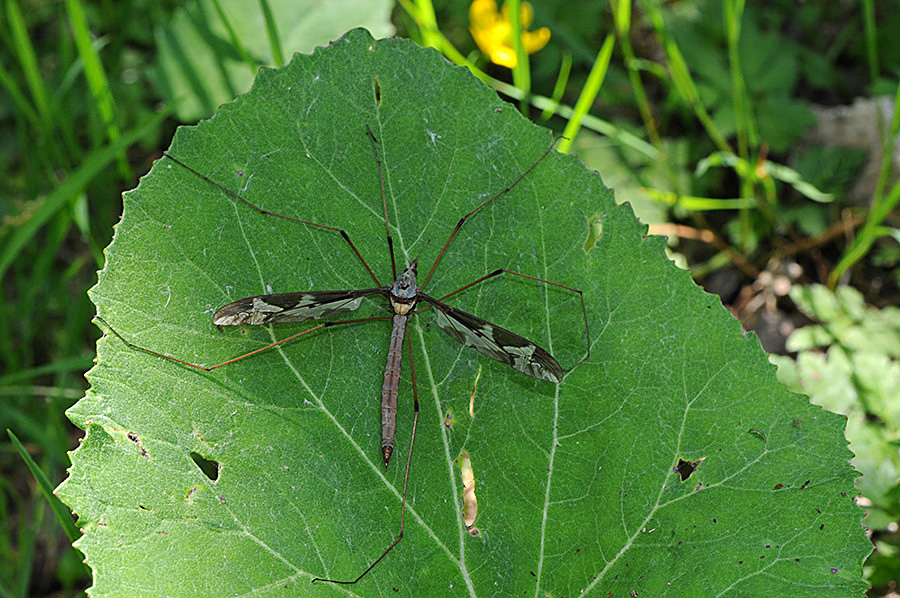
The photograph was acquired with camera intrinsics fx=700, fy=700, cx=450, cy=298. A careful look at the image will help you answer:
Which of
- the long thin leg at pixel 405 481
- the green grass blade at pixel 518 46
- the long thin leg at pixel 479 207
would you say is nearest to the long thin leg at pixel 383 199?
the long thin leg at pixel 479 207

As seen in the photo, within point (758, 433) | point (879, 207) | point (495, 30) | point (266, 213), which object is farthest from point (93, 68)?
point (879, 207)

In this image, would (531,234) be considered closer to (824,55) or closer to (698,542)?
(698,542)

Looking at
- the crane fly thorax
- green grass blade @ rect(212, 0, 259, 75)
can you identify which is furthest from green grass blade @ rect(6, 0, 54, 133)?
the crane fly thorax

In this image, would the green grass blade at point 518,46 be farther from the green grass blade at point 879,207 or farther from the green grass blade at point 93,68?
the green grass blade at point 93,68

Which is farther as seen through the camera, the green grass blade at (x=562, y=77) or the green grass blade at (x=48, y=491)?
the green grass blade at (x=562, y=77)

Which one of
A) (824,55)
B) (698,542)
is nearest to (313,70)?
(698,542)

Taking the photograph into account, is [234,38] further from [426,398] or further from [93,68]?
[426,398]
